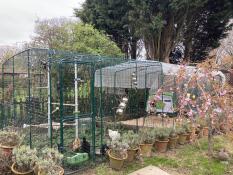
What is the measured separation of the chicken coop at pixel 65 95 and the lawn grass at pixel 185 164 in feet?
2.50

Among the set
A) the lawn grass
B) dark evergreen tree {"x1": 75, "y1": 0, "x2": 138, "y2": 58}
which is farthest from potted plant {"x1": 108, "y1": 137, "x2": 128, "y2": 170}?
dark evergreen tree {"x1": 75, "y1": 0, "x2": 138, "y2": 58}

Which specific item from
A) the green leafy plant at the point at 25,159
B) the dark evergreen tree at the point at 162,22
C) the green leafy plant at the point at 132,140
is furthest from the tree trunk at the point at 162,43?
the green leafy plant at the point at 25,159

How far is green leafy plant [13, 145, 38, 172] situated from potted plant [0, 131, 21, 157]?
82cm

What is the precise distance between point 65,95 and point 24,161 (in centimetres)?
281

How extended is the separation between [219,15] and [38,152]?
46.0 ft

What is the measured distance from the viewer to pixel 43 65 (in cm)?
680

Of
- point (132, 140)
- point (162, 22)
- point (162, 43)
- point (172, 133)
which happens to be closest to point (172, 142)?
point (172, 133)

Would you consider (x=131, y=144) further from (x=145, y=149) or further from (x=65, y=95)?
(x=65, y=95)

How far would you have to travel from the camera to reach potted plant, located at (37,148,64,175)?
16.1 feet

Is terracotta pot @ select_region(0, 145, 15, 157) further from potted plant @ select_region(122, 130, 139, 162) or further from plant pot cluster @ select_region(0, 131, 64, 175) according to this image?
potted plant @ select_region(122, 130, 139, 162)

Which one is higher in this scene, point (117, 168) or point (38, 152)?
point (38, 152)

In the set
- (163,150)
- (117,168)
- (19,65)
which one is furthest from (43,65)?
(163,150)

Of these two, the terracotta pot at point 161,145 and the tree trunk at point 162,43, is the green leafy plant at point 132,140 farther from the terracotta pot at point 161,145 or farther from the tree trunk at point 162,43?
the tree trunk at point 162,43

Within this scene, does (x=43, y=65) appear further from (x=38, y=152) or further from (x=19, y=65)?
(x=38, y=152)
